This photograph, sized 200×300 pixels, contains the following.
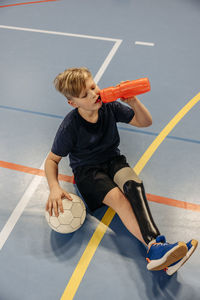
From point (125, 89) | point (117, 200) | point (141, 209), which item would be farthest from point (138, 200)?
point (125, 89)

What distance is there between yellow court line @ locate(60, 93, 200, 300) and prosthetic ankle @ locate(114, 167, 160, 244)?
0.48 metres

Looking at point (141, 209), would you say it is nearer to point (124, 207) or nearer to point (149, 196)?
point (124, 207)

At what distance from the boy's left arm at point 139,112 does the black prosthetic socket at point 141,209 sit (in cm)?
65

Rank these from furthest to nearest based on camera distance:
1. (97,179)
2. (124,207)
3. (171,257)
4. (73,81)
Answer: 1. (97,179)
2. (124,207)
3. (73,81)
4. (171,257)

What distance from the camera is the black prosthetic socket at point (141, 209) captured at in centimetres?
265

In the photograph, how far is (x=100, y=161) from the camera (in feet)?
10.0

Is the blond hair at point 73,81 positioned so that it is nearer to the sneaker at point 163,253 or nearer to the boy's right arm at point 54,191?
the boy's right arm at point 54,191

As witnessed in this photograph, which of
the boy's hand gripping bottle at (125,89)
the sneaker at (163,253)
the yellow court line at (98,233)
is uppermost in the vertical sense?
the boy's hand gripping bottle at (125,89)

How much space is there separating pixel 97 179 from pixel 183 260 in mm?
1109

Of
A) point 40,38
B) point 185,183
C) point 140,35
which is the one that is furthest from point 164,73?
point 40,38

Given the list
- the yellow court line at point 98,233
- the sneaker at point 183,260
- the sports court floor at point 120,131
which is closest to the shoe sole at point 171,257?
the sneaker at point 183,260

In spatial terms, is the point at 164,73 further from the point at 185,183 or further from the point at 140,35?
the point at 185,183

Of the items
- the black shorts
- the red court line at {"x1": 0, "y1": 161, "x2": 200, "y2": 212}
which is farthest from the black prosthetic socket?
the red court line at {"x1": 0, "y1": 161, "x2": 200, "y2": 212}

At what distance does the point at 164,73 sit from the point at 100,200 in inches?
119
